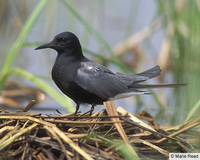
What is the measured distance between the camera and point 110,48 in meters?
4.99

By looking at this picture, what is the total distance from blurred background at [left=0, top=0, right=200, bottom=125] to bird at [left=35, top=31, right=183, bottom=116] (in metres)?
0.49

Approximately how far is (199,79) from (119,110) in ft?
3.29

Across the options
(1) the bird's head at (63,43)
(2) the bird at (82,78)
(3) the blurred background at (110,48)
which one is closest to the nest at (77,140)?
(2) the bird at (82,78)

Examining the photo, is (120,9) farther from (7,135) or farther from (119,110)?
(7,135)

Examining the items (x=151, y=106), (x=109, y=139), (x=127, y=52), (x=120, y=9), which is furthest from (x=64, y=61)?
(x=120, y=9)

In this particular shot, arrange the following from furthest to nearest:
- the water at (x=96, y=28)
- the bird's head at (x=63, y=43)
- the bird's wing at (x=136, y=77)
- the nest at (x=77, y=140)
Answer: the water at (x=96, y=28), the bird's wing at (x=136, y=77), the bird's head at (x=63, y=43), the nest at (x=77, y=140)

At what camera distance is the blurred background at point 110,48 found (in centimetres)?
444

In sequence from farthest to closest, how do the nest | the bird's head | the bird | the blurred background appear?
1. the blurred background
2. the bird's head
3. the bird
4. the nest

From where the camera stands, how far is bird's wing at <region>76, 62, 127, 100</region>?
3.65 m

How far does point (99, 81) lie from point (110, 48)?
50.6 inches

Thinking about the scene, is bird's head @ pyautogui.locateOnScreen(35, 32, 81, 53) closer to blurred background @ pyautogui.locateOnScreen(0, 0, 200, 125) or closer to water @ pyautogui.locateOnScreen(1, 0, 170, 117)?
blurred background @ pyautogui.locateOnScreen(0, 0, 200, 125)

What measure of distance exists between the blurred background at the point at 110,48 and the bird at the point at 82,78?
49 centimetres

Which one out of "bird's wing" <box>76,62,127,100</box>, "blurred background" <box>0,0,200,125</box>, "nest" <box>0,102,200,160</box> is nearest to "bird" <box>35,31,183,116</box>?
"bird's wing" <box>76,62,127,100</box>

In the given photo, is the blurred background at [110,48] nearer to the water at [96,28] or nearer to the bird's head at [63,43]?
the water at [96,28]
